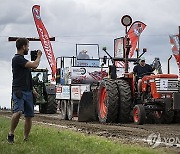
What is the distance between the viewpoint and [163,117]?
1499 centimetres

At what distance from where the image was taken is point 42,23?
3338cm

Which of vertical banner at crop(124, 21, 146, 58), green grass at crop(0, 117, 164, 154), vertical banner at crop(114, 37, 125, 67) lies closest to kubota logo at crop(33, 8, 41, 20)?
vertical banner at crop(124, 21, 146, 58)

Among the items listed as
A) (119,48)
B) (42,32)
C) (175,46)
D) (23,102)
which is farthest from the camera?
(42,32)

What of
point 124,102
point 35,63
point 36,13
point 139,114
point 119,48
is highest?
point 36,13

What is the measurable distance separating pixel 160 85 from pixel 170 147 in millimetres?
6305

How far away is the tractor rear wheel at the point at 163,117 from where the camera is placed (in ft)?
48.5

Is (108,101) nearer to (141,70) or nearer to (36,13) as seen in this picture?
(141,70)

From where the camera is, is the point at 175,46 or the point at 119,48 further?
the point at 119,48

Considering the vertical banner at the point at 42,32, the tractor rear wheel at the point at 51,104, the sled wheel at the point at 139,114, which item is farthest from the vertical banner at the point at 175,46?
the vertical banner at the point at 42,32

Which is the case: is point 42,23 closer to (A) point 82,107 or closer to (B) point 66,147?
(A) point 82,107

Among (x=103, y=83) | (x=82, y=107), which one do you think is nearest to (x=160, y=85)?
(x=103, y=83)

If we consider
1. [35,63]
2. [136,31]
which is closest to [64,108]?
[136,31]

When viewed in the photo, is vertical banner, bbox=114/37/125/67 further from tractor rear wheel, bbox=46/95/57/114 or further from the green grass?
tractor rear wheel, bbox=46/95/57/114

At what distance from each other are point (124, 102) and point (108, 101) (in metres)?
0.50
